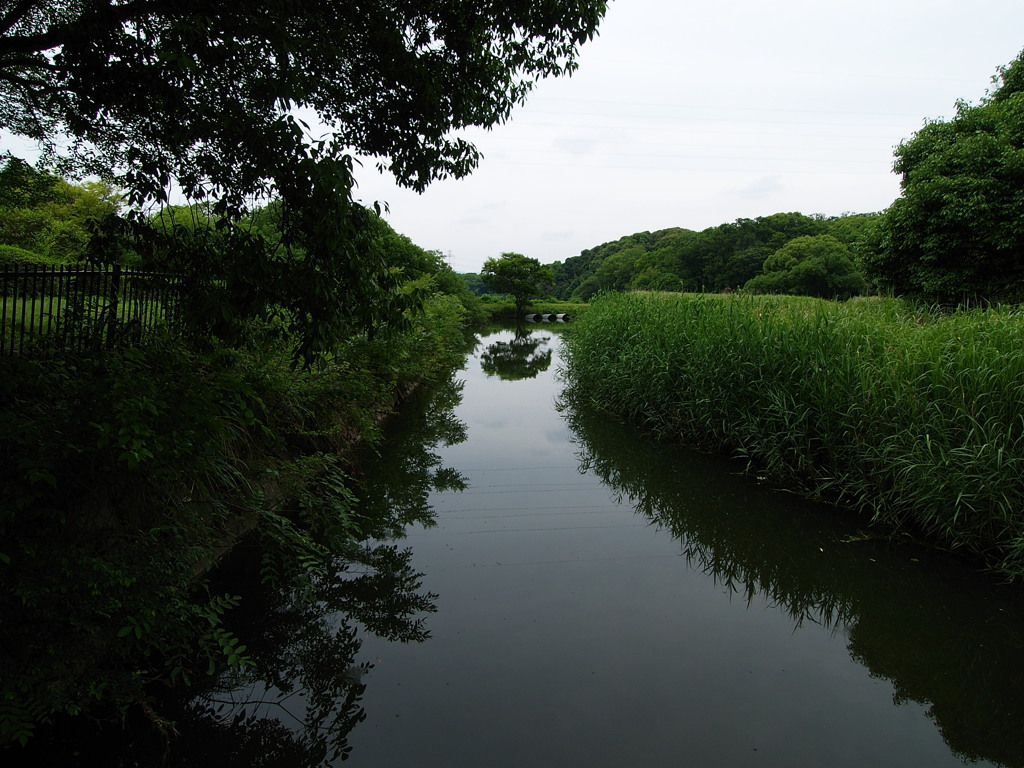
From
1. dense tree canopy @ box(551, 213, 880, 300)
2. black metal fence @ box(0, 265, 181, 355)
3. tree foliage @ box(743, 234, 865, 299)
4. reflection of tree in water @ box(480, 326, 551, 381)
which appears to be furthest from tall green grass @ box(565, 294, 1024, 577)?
dense tree canopy @ box(551, 213, 880, 300)

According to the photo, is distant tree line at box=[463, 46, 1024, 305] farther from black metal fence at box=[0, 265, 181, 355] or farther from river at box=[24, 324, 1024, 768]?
black metal fence at box=[0, 265, 181, 355]

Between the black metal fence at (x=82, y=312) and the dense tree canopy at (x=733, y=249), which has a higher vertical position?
the dense tree canopy at (x=733, y=249)

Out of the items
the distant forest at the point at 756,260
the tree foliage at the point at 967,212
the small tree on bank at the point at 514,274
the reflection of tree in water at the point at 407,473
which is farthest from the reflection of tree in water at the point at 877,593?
the small tree on bank at the point at 514,274

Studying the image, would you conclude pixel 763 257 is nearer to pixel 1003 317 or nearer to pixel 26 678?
pixel 1003 317

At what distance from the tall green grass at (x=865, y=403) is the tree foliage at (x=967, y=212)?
388 centimetres

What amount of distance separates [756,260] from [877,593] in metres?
50.7

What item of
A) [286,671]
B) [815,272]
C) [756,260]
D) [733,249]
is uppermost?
[733,249]

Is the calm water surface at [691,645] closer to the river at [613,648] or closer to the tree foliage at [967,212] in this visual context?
the river at [613,648]

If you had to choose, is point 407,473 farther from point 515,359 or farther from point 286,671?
point 515,359

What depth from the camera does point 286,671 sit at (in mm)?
3006

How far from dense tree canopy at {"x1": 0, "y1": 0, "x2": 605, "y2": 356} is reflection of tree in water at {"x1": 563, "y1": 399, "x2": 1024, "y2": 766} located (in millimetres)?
3508

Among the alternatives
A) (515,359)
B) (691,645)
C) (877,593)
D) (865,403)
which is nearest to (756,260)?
(515,359)

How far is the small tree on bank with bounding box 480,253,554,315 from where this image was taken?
5022cm

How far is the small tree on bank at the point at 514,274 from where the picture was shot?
165 ft
